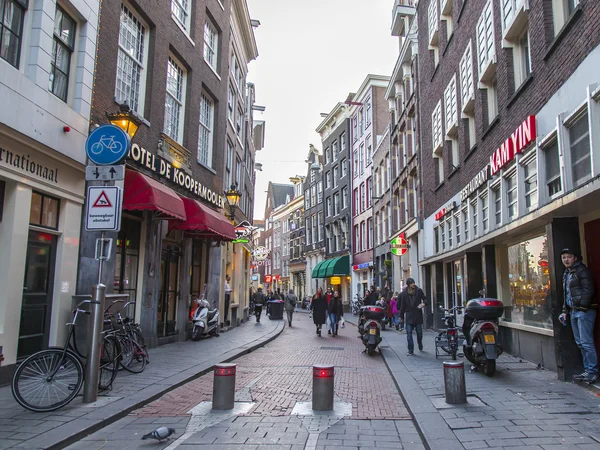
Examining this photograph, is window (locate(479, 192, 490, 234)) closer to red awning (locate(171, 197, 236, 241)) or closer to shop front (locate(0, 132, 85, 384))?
red awning (locate(171, 197, 236, 241))

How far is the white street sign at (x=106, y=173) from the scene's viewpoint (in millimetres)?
6965

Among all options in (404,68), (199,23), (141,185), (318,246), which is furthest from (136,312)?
(318,246)

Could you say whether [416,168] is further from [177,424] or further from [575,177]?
[177,424]

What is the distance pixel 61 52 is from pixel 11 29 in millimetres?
1361

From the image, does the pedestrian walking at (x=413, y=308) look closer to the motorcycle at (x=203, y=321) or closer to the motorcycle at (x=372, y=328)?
the motorcycle at (x=372, y=328)

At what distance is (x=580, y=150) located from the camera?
7.29 meters

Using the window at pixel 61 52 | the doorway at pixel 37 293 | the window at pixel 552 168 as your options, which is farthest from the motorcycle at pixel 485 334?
the window at pixel 61 52

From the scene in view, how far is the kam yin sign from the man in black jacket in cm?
869

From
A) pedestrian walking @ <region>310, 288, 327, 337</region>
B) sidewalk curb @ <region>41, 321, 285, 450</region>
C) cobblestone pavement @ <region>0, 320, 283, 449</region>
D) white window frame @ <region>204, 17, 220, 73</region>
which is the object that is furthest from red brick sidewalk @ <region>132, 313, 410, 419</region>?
white window frame @ <region>204, 17, 220, 73</region>

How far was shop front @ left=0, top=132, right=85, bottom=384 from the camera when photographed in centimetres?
736

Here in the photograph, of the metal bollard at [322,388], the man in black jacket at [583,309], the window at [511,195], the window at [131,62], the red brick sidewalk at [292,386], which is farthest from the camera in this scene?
the window at [131,62]

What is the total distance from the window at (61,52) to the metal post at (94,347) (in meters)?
4.18

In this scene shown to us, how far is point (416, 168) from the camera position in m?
22.7

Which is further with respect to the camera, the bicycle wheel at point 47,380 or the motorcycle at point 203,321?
the motorcycle at point 203,321
